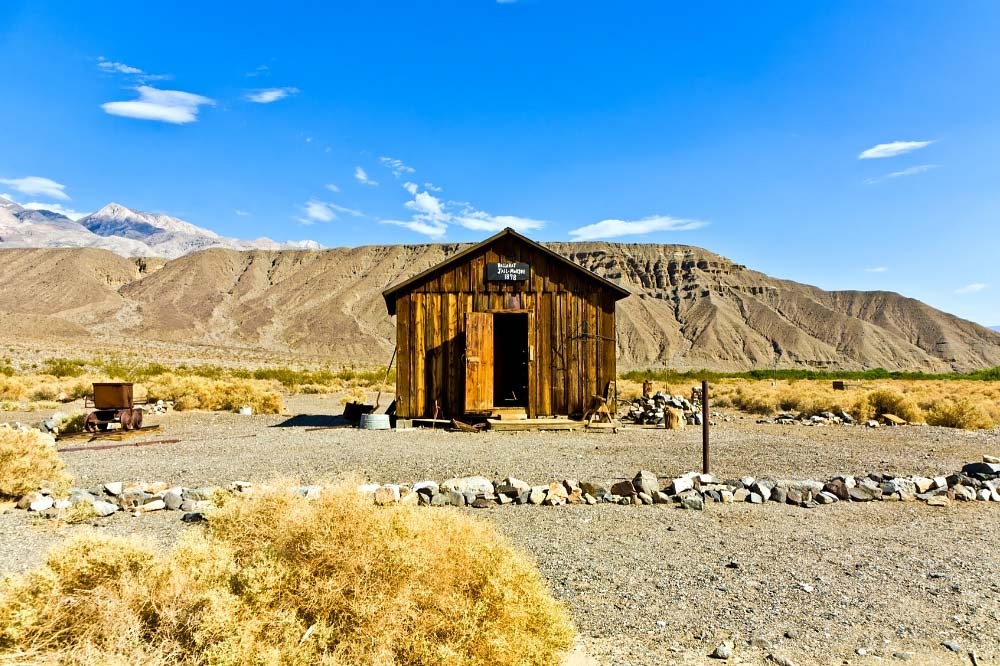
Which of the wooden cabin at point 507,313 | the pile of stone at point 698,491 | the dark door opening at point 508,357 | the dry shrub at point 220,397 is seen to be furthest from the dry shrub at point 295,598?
the dark door opening at point 508,357

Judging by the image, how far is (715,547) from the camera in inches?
245

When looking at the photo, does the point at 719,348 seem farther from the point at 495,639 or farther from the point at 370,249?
the point at 495,639

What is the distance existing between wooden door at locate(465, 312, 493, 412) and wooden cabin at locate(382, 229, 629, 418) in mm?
40

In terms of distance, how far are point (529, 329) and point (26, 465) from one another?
10.9 metres

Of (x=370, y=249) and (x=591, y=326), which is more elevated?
(x=370, y=249)

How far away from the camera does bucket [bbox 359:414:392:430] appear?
1589 centimetres

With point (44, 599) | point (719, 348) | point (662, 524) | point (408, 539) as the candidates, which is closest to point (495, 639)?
point (408, 539)

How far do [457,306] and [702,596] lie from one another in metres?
12.0

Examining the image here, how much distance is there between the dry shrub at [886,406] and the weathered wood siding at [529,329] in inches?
343

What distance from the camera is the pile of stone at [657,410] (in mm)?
17947

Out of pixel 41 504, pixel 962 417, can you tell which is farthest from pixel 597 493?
pixel 962 417

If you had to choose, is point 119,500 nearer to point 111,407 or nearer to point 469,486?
point 469,486

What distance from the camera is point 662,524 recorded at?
7020 millimetres

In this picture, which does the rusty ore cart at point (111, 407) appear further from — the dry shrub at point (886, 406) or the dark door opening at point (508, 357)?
the dry shrub at point (886, 406)
